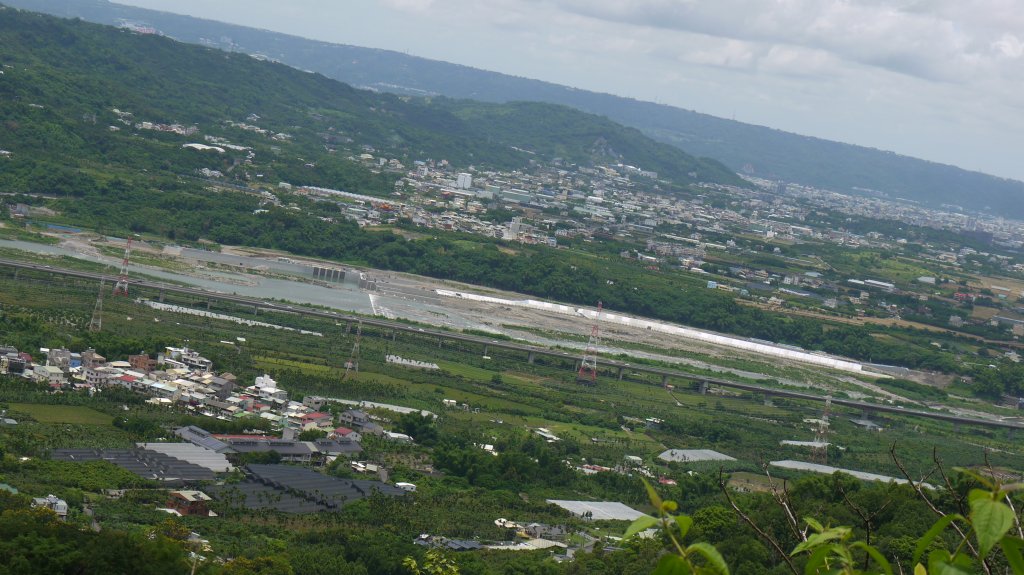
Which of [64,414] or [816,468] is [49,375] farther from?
[816,468]

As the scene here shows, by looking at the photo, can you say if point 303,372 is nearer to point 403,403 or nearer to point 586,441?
point 403,403

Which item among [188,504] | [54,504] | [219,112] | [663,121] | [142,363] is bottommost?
[142,363]

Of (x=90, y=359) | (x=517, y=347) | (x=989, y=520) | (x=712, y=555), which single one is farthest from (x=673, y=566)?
(x=517, y=347)

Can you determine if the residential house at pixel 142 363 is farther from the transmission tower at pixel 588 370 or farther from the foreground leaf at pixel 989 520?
the foreground leaf at pixel 989 520

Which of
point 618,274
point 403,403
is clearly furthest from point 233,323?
point 618,274

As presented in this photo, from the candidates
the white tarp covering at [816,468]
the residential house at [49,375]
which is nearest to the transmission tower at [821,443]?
the white tarp covering at [816,468]
